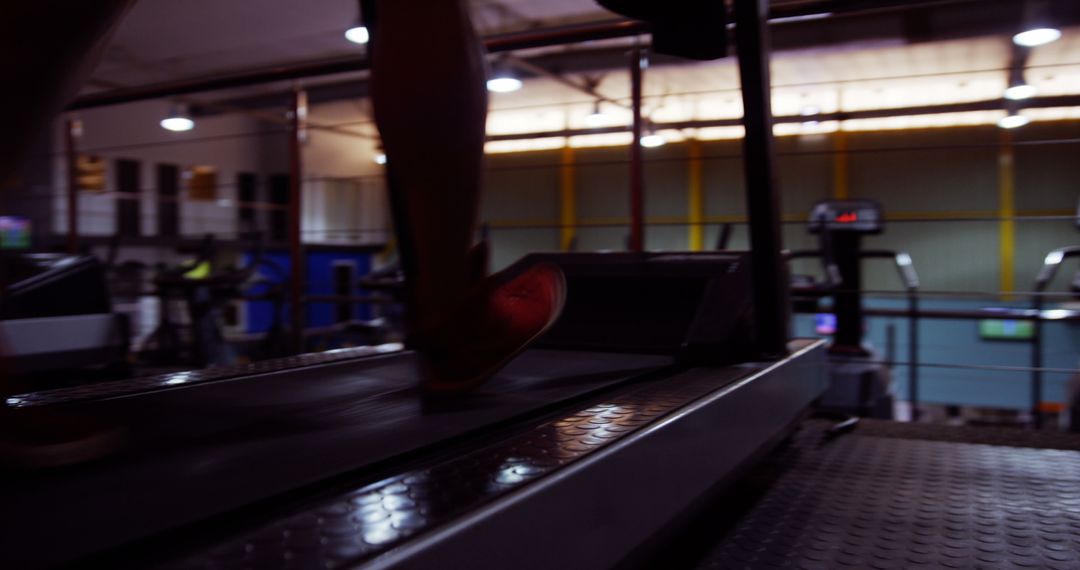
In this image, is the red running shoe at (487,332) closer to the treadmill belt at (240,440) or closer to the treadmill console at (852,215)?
the treadmill belt at (240,440)

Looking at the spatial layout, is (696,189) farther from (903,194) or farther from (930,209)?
(930,209)

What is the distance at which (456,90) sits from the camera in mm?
916

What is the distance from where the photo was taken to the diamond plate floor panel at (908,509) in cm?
84

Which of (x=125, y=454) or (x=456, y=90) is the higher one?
(x=456, y=90)

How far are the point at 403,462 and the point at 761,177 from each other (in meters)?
0.90

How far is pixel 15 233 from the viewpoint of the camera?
6613mm

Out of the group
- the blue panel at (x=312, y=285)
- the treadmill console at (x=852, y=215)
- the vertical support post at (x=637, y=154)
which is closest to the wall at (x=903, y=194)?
the blue panel at (x=312, y=285)

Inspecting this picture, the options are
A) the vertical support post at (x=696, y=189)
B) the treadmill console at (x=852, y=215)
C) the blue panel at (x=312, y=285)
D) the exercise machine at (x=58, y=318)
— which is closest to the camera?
the exercise machine at (x=58, y=318)

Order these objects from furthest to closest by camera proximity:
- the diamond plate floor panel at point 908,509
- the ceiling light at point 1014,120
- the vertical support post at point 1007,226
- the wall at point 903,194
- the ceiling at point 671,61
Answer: the vertical support post at point 1007,226 → the wall at point 903,194 → the ceiling light at point 1014,120 → the ceiling at point 671,61 → the diamond plate floor panel at point 908,509

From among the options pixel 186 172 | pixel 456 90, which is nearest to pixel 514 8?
pixel 186 172

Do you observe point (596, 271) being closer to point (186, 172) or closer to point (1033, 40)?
point (1033, 40)

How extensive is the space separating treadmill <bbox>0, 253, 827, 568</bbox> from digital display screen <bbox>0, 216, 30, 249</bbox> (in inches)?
240

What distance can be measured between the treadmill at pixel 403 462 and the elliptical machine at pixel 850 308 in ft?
6.73

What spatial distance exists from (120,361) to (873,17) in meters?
6.89
